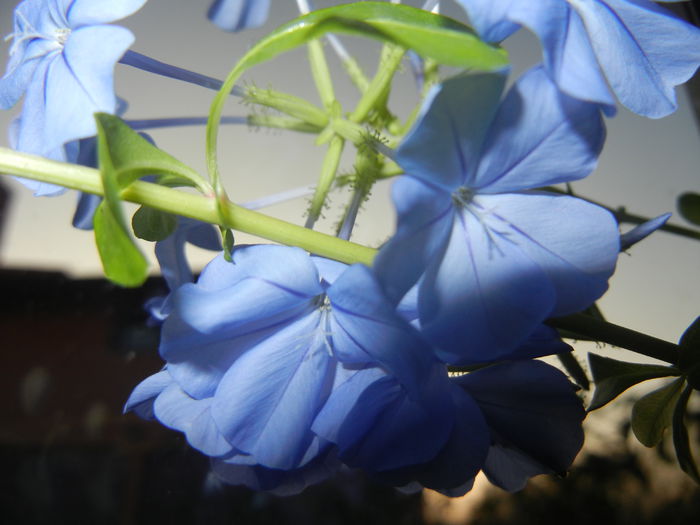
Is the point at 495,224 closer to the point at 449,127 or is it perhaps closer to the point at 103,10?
the point at 449,127

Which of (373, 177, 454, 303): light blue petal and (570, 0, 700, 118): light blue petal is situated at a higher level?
(570, 0, 700, 118): light blue petal

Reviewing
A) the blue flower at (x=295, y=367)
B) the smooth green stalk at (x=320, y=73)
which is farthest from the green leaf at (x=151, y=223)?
the smooth green stalk at (x=320, y=73)

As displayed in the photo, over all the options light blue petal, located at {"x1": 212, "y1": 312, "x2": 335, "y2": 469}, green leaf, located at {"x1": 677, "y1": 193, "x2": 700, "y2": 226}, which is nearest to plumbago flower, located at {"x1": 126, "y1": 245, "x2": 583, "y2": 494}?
light blue petal, located at {"x1": 212, "y1": 312, "x2": 335, "y2": 469}

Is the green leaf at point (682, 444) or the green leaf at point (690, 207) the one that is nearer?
the green leaf at point (682, 444)

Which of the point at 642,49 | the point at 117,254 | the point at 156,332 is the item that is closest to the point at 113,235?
the point at 117,254

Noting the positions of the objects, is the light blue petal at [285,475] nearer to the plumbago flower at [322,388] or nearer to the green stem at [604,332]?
the plumbago flower at [322,388]

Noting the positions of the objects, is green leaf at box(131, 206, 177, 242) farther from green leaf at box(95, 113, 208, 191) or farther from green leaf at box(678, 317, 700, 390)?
green leaf at box(678, 317, 700, 390)

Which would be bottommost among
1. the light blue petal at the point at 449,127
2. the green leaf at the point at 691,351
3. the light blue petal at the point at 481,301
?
the green leaf at the point at 691,351
